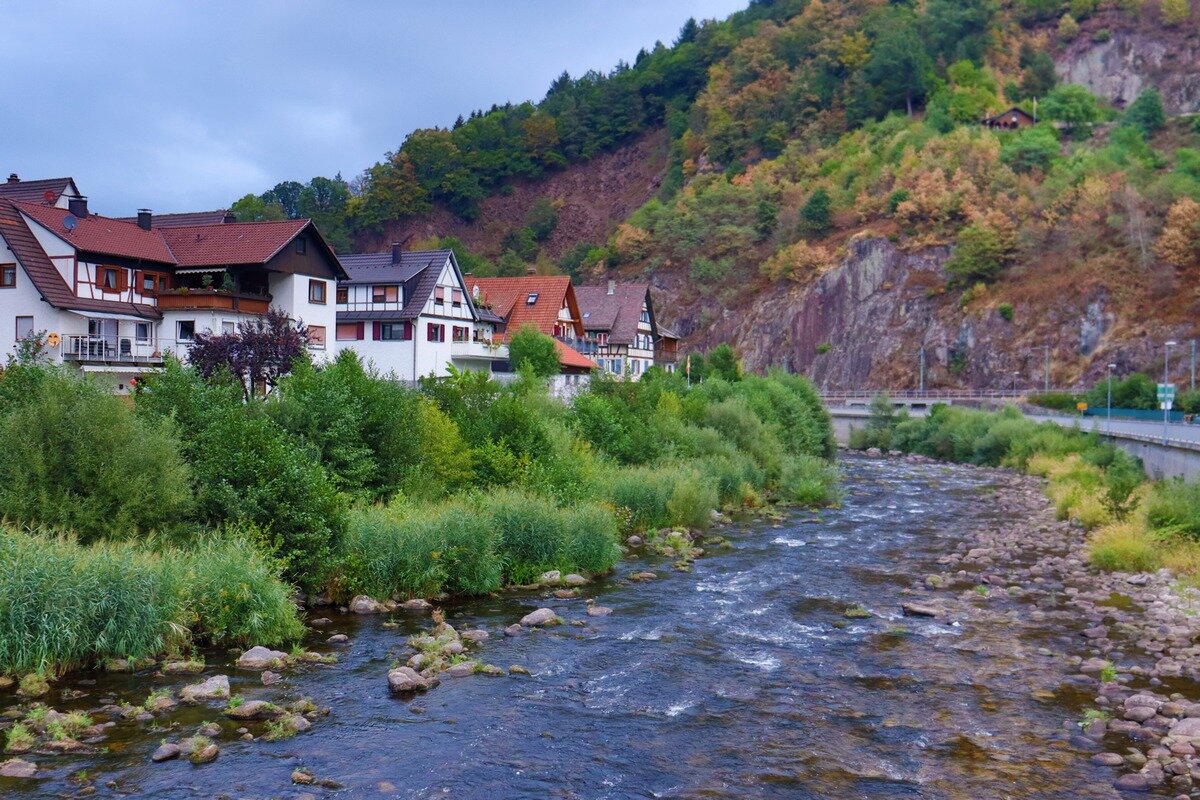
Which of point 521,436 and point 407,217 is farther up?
point 407,217

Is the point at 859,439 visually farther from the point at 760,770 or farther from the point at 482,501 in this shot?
the point at 760,770

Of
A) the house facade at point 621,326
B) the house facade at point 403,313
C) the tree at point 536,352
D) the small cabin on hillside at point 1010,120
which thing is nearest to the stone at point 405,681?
the tree at point 536,352

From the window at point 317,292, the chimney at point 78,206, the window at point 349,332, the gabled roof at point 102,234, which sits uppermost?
the chimney at point 78,206

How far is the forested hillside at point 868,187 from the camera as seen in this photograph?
102438 mm

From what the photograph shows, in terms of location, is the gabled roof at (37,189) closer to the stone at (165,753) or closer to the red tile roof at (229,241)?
the red tile roof at (229,241)

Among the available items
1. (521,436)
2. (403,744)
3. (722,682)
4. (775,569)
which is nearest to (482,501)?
(521,436)

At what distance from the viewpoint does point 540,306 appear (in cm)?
7081

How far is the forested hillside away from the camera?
10244 centimetres

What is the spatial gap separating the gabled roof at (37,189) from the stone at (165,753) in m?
43.1

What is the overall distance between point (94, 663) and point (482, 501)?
422 inches

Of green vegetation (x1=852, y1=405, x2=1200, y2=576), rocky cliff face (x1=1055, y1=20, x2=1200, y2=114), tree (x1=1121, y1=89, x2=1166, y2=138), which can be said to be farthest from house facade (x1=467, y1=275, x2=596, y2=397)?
rocky cliff face (x1=1055, y1=20, x2=1200, y2=114)

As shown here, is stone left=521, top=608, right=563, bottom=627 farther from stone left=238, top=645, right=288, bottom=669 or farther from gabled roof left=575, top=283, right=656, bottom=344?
gabled roof left=575, top=283, right=656, bottom=344

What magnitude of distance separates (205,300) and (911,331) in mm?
83879

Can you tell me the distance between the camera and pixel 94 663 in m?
16.1
